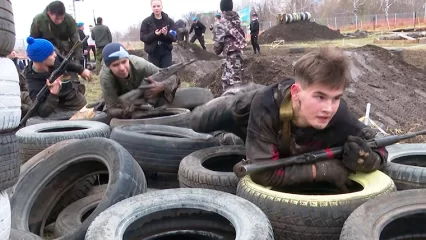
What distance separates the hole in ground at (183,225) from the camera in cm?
263

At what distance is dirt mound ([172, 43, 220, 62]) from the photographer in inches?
828

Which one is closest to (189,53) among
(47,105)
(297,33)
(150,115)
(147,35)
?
(297,33)

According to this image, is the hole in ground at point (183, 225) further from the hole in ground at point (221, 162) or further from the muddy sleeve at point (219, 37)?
the muddy sleeve at point (219, 37)

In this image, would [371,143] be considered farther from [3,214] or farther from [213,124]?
Answer: [3,214]

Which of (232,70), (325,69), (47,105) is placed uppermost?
(325,69)

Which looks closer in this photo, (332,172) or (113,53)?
(332,172)

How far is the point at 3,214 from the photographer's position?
86.7 inches

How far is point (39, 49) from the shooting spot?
6.20 m

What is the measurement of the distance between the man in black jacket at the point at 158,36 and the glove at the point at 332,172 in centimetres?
589

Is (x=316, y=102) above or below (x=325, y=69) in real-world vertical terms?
below

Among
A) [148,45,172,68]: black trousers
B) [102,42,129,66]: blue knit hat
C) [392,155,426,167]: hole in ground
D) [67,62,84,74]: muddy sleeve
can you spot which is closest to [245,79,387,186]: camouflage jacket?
[392,155,426,167]: hole in ground

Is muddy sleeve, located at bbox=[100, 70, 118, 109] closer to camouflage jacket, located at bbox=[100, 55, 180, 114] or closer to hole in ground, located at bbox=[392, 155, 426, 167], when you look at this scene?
camouflage jacket, located at bbox=[100, 55, 180, 114]

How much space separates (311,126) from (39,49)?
14.9 ft

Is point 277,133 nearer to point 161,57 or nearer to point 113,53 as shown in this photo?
point 113,53
